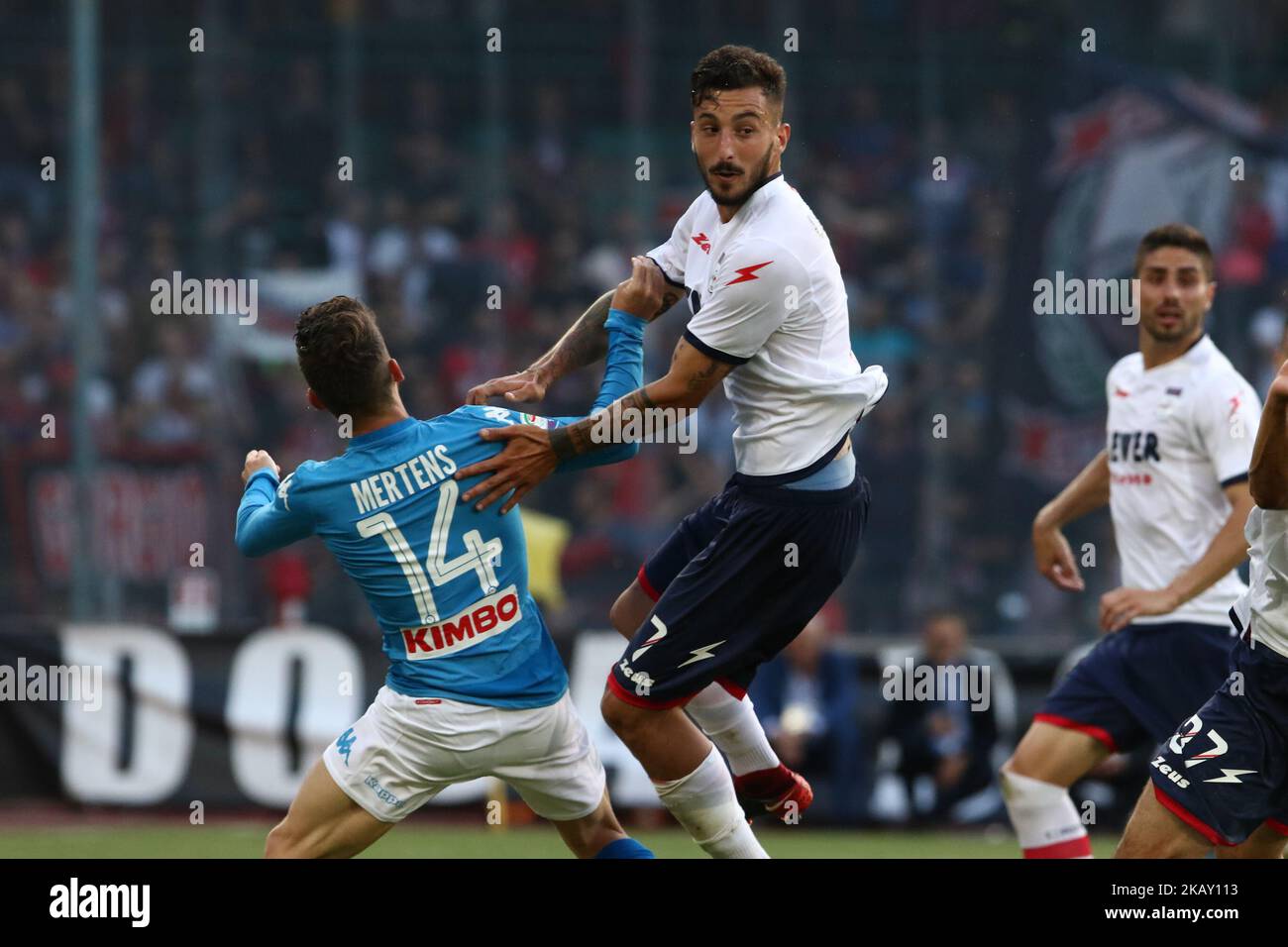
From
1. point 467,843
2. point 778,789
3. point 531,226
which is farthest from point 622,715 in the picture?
point 531,226

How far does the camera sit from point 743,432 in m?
5.57

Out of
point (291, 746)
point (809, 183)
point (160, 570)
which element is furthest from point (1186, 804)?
point (809, 183)

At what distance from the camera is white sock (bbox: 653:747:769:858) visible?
217 inches

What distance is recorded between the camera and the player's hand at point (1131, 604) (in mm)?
6352

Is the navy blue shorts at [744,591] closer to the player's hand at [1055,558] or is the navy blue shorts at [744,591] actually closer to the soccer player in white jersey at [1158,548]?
the soccer player in white jersey at [1158,548]

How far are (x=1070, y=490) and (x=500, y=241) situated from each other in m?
7.33

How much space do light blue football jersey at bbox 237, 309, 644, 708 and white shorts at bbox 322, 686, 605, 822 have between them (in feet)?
0.18

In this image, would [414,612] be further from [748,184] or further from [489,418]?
[748,184]

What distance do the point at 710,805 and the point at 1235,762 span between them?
1.55 m

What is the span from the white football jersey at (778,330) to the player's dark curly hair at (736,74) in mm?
293

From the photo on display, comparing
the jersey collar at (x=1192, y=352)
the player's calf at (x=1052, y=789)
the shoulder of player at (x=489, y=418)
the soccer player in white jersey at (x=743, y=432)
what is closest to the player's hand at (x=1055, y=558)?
the player's calf at (x=1052, y=789)

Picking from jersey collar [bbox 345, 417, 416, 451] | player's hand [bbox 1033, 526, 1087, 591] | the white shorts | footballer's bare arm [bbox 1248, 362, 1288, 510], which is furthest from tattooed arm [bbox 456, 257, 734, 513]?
player's hand [bbox 1033, 526, 1087, 591]
